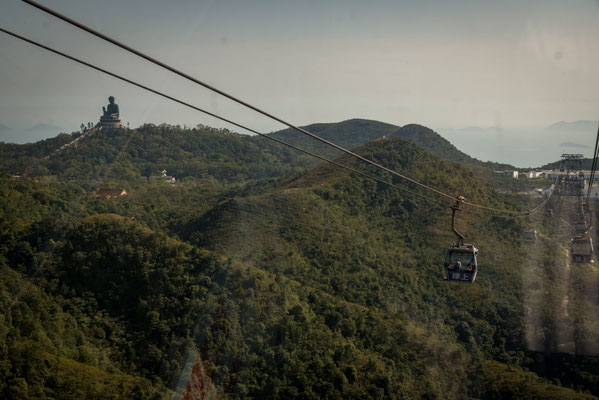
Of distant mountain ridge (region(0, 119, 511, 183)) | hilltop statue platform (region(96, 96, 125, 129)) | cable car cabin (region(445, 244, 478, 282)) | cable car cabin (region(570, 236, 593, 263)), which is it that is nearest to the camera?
cable car cabin (region(445, 244, 478, 282))

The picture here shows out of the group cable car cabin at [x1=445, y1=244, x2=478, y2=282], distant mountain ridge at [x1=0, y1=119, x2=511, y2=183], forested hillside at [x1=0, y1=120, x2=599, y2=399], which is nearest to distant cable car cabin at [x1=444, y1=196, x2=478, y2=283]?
cable car cabin at [x1=445, y1=244, x2=478, y2=282]

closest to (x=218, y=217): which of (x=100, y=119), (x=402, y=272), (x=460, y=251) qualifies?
(x=402, y=272)

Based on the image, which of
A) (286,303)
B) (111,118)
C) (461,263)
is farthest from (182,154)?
(461,263)

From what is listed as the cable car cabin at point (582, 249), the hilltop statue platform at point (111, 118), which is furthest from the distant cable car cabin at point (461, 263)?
the hilltop statue platform at point (111, 118)

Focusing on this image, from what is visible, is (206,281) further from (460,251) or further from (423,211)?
(423,211)

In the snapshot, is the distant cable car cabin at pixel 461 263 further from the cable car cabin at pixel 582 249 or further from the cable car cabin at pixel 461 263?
the cable car cabin at pixel 582 249

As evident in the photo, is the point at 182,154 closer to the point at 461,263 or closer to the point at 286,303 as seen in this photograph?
the point at 286,303

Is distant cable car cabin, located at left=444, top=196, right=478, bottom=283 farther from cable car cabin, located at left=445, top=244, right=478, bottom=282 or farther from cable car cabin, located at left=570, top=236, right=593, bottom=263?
cable car cabin, located at left=570, top=236, right=593, bottom=263

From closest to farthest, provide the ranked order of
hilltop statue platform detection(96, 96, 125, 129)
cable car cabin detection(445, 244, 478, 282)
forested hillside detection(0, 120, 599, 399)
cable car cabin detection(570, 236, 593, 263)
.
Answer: cable car cabin detection(445, 244, 478, 282), forested hillside detection(0, 120, 599, 399), cable car cabin detection(570, 236, 593, 263), hilltop statue platform detection(96, 96, 125, 129)
